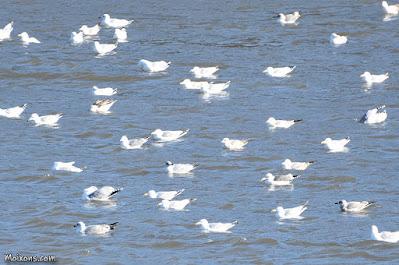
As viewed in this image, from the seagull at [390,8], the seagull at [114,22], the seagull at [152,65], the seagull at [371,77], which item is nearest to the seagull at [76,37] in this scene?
the seagull at [114,22]

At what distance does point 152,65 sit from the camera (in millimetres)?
26844

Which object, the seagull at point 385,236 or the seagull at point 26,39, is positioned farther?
the seagull at point 26,39

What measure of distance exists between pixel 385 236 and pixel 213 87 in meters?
11.0

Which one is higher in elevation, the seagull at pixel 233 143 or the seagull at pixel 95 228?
the seagull at pixel 233 143

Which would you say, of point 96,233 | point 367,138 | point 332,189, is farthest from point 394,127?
point 96,233

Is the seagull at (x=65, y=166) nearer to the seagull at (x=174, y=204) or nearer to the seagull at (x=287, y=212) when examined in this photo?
the seagull at (x=174, y=204)

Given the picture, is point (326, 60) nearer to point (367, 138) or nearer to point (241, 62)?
point (241, 62)

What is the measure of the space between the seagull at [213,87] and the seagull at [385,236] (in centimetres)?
1082

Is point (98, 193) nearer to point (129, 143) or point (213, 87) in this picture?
point (129, 143)

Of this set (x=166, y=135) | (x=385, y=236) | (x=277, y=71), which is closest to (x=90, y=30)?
(x=277, y=71)

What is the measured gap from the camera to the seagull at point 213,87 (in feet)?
81.8

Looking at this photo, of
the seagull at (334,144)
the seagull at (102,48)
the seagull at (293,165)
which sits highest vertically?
the seagull at (102,48)

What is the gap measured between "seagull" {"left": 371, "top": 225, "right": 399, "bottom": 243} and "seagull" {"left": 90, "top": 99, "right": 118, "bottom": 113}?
10408mm

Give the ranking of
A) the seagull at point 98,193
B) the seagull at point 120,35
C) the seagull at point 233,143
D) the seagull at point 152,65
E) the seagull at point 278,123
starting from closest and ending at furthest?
the seagull at point 98,193, the seagull at point 233,143, the seagull at point 278,123, the seagull at point 152,65, the seagull at point 120,35
